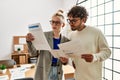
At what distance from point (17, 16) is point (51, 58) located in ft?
10.2

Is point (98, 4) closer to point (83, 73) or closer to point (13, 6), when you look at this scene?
point (83, 73)

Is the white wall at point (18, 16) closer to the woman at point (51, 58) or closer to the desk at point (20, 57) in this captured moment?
the desk at point (20, 57)

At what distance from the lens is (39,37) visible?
1460 mm

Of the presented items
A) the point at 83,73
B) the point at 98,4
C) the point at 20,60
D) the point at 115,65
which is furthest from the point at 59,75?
the point at 20,60

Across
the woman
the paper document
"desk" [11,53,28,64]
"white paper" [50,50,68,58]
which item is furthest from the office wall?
the paper document

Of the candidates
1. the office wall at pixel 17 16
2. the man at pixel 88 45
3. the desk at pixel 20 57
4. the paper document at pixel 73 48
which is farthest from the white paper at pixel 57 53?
the office wall at pixel 17 16

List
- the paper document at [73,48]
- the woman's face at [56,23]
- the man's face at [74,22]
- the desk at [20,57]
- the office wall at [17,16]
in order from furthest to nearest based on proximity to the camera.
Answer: the office wall at [17,16] → the desk at [20,57] → the woman's face at [56,23] → the man's face at [74,22] → the paper document at [73,48]

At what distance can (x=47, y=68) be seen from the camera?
4.91ft

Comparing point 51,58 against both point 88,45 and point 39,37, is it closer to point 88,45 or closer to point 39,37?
point 39,37

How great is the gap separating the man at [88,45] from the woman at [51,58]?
14cm

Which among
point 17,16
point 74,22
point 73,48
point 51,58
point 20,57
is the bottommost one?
point 20,57

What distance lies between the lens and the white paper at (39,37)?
142 cm

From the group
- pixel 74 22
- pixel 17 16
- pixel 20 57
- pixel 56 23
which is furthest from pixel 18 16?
pixel 74 22

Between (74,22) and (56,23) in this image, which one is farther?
(56,23)
